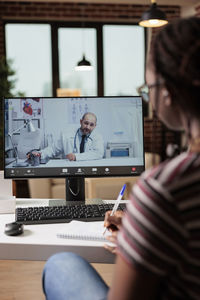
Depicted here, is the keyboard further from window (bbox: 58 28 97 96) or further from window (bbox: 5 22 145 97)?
window (bbox: 58 28 97 96)

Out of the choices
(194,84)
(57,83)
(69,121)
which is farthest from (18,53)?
(194,84)

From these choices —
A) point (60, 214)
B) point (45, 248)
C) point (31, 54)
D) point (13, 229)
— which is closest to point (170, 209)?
point (45, 248)

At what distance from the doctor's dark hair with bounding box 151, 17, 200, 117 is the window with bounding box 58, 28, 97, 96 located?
539 centimetres

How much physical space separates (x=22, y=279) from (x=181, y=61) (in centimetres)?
220

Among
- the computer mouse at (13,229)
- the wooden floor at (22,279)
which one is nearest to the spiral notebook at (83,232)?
the computer mouse at (13,229)

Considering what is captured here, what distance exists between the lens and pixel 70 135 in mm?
1688

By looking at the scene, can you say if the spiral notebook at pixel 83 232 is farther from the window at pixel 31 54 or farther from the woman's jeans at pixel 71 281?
the window at pixel 31 54

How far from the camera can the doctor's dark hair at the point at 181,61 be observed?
0.66 metres

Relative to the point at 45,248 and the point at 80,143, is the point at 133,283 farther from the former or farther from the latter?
the point at 80,143

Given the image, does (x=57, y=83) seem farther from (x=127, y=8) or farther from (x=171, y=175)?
(x=171, y=175)

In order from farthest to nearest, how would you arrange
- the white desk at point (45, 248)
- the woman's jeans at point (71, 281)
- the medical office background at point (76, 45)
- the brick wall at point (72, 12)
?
the medical office background at point (76, 45), the brick wall at point (72, 12), the white desk at point (45, 248), the woman's jeans at point (71, 281)

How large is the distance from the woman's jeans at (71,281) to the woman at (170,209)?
30cm

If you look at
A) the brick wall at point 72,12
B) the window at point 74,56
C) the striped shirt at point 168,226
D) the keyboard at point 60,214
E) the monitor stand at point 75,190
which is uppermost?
the brick wall at point 72,12

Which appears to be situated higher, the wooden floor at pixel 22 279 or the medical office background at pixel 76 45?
the medical office background at pixel 76 45
